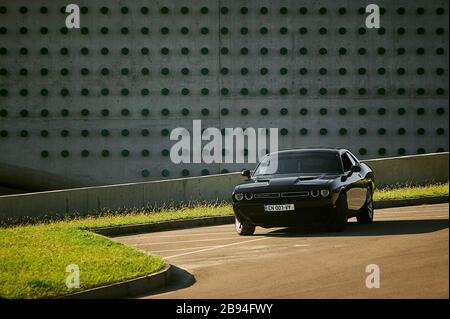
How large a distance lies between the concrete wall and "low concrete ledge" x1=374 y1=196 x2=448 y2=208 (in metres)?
8.28

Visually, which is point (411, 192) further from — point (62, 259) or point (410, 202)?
point (62, 259)

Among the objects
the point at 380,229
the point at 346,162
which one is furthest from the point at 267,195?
the point at 346,162

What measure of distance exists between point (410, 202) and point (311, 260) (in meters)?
9.59

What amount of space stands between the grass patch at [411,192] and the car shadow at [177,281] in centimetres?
995

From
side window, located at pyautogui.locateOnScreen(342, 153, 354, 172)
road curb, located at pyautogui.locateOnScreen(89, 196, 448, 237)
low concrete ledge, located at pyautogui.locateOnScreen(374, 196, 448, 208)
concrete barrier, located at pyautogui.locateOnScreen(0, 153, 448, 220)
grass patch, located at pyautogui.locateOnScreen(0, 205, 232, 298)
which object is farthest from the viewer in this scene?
concrete barrier, located at pyautogui.locateOnScreen(0, 153, 448, 220)

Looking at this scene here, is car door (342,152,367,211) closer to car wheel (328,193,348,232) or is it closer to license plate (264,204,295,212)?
car wheel (328,193,348,232)

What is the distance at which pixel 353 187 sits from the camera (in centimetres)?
1442

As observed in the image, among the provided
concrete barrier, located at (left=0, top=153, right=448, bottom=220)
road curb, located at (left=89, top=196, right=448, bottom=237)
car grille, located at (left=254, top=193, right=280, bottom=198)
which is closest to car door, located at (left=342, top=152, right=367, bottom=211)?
car grille, located at (left=254, top=193, right=280, bottom=198)

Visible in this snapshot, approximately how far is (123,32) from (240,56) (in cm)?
392

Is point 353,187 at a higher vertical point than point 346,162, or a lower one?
lower

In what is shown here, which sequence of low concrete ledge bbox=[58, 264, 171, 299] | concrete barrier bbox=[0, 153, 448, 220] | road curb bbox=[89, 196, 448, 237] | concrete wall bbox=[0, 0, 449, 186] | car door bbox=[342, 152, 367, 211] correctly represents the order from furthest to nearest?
concrete wall bbox=[0, 0, 449, 186] → concrete barrier bbox=[0, 153, 448, 220] → road curb bbox=[89, 196, 448, 237] → car door bbox=[342, 152, 367, 211] → low concrete ledge bbox=[58, 264, 171, 299]

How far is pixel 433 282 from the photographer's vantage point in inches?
331

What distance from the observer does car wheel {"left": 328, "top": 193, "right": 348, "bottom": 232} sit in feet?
44.6
